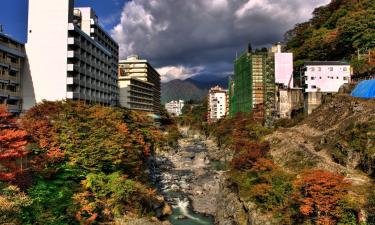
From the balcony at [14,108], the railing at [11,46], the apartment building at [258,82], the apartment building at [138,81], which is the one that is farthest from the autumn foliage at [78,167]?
the apartment building at [138,81]

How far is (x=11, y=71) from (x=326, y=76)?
51.2 metres

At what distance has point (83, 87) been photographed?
2034 inches

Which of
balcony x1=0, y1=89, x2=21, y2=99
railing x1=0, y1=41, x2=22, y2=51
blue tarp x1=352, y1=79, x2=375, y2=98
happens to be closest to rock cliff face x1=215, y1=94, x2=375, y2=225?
blue tarp x1=352, y1=79, x2=375, y2=98

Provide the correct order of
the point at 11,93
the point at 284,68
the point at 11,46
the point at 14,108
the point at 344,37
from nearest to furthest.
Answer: the point at 11,93 < the point at 11,46 < the point at 14,108 < the point at 344,37 < the point at 284,68

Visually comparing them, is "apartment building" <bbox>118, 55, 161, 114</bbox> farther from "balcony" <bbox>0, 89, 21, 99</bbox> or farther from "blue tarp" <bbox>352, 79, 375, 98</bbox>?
"blue tarp" <bbox>352, 79, 375, 98</bbox>

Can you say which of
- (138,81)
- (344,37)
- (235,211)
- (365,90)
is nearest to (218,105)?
(138,81)

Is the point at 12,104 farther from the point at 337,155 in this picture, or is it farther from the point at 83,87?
the point at 337,155

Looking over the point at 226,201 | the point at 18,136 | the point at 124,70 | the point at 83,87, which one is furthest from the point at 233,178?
the point at 124,70

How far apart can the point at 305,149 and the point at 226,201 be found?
32.3 ft

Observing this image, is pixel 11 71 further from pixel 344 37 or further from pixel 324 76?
pixel 344 37

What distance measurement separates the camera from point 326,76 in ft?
191

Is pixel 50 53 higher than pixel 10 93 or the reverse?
higher

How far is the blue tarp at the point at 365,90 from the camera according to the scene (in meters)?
39.4

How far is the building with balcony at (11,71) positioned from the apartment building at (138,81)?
4459 cm
